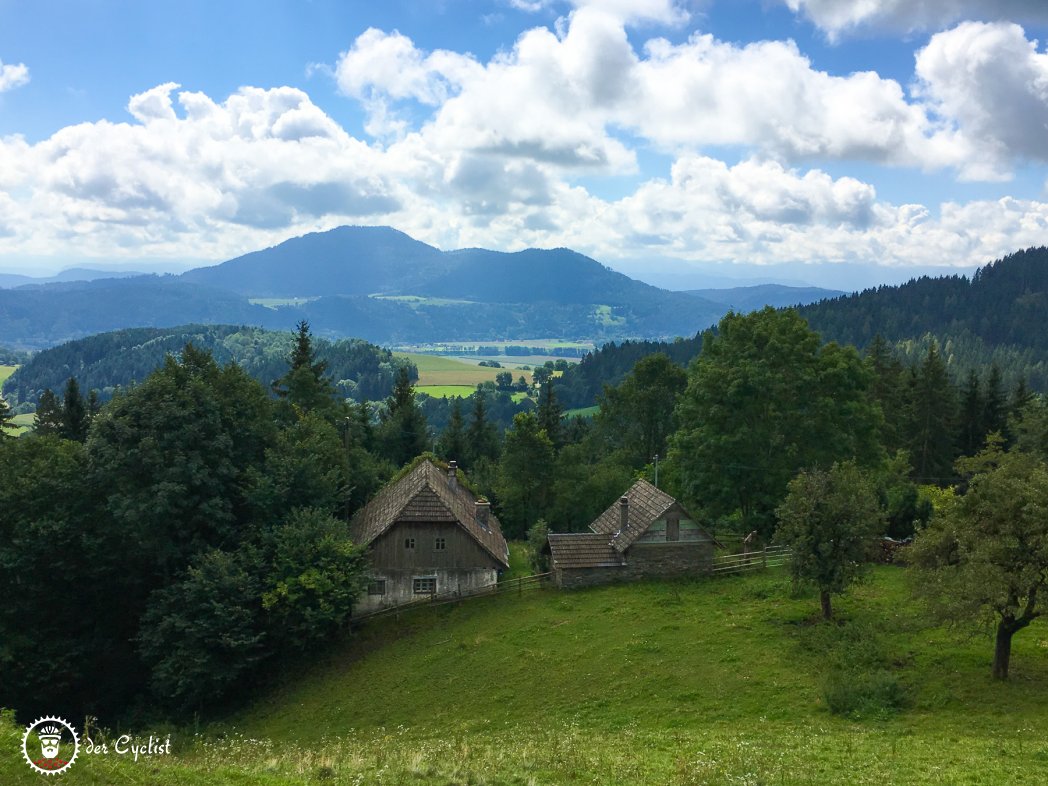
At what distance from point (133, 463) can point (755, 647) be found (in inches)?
1134

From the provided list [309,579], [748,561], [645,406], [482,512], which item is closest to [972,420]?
[645,406]

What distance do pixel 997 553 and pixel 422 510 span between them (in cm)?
2640

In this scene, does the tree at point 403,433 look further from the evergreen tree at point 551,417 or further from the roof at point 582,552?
the roof at point 582,552

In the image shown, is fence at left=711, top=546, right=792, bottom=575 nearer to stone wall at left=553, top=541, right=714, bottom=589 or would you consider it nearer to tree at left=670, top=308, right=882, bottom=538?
stone wall at left=553, top=541, right=714, bottom=589

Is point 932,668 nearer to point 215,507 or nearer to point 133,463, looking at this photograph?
point 215,507

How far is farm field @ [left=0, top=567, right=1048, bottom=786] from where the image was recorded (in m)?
16.1

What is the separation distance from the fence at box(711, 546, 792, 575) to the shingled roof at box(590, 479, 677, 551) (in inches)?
171

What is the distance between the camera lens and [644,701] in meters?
23.7

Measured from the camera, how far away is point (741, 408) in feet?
141

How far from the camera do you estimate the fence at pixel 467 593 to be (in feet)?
123

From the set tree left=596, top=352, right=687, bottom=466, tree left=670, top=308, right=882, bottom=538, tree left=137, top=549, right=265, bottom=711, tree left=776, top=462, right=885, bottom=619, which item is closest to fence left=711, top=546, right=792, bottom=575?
tree left=670, top=308, right=882, bottom=538

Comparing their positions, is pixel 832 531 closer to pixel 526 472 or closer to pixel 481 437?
pixel 526 472

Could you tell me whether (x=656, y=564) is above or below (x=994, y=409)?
below

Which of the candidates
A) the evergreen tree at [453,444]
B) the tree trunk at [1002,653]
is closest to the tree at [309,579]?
the tree trunk at [1002,653]
